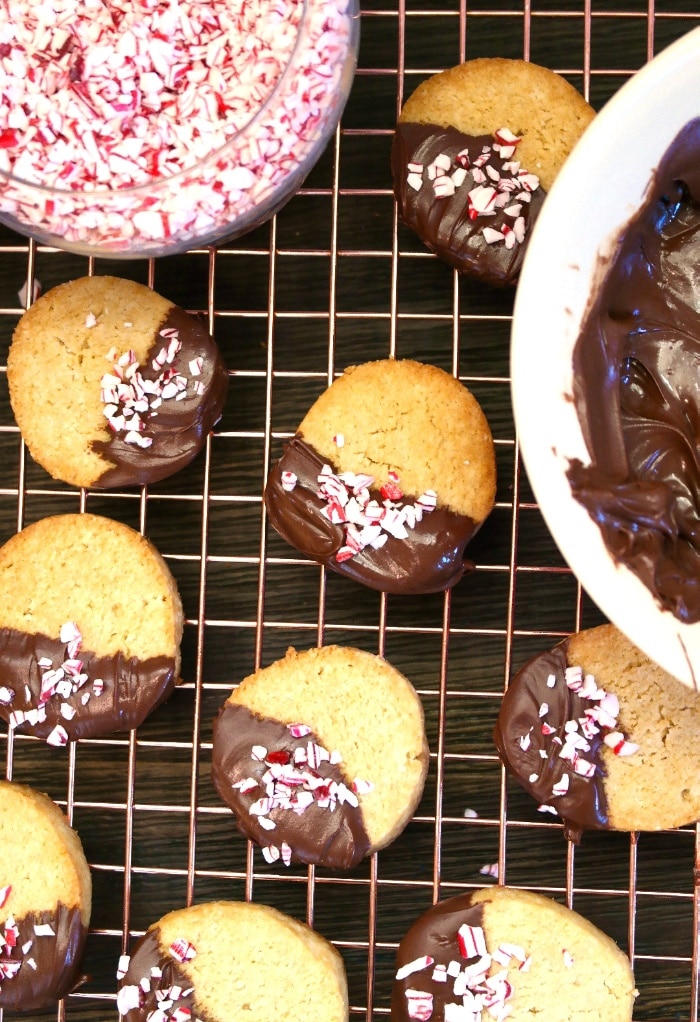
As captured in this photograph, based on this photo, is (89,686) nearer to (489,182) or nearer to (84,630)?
(84,630)

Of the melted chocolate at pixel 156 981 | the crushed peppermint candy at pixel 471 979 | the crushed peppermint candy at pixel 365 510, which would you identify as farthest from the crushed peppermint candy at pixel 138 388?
the crushed peppermint candy at pixel 471 979

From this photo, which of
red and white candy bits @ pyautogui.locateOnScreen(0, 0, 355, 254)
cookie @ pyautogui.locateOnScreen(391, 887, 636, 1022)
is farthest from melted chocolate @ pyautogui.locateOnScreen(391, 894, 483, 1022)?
red and white candy bits @ pyautogui.locateOnScreen(0, 0, 355, 254)

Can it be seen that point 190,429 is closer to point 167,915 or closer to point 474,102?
point 474,102

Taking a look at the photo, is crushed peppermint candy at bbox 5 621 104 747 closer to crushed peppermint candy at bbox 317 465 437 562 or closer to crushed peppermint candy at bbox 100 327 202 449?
crushed peppermint candy at bbox 100 327 202 449

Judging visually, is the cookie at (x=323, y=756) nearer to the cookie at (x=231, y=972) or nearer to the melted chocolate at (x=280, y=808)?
the melted chocolate at (x=280, y=808)

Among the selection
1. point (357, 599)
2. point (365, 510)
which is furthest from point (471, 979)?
point (365, 510)

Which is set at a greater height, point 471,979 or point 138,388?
point 138,388
